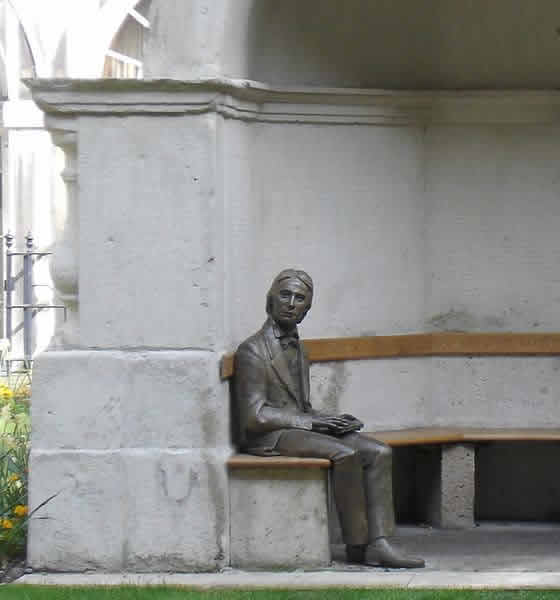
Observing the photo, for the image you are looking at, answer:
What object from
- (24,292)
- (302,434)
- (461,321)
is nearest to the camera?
(302,434)

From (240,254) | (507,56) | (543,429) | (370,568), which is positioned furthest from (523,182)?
(370,568)

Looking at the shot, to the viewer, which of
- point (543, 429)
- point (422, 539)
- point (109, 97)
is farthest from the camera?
point (543, 429)

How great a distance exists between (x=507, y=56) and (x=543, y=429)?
236cm

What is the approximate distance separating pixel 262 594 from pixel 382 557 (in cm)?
85

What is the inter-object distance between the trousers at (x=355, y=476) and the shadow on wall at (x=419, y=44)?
2264 millimetres

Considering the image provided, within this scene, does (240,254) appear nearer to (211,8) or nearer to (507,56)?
(211,8)

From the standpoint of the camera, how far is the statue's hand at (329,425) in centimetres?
775

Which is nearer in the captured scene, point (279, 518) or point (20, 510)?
→ point (279, 518)

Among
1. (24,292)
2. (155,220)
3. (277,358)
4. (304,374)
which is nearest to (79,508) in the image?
(277,358)

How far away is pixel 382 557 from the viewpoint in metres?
7.61

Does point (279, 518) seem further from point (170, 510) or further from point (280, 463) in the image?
point (170, 510)

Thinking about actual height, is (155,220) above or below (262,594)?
above

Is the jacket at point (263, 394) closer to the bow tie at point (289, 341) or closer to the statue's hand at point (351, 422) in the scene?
the bow tie at point (289, 341)

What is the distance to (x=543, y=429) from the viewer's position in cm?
918
